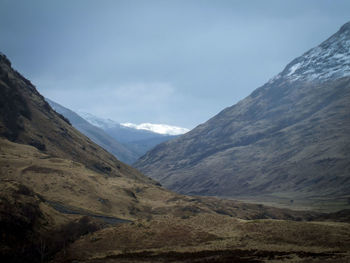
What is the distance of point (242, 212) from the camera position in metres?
157

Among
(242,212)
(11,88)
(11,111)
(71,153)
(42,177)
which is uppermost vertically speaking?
(11,88)

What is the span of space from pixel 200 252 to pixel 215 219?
65.4 feet

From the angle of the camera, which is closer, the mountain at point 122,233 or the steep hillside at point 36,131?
the mountain at point 122,233

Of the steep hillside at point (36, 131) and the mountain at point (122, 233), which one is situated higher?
the steep hillside at point (36, 131)

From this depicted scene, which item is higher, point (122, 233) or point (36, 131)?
point (36, 131)

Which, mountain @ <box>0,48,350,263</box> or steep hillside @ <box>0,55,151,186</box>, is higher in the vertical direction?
steep hillside @ <box>0,55,151,186</box>

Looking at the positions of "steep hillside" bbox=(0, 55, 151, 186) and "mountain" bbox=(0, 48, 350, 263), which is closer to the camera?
"mountain" bbox=(0, 48, 350, 263)

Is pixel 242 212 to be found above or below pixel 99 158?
below

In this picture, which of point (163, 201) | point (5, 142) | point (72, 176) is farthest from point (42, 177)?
point (163, 201)

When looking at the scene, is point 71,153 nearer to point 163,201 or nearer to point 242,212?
point 163,201

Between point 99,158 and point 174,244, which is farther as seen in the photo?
point 99,158

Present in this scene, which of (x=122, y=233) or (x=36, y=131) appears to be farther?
(x=36, y=131)

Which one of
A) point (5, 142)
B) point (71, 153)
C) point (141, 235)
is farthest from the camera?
point (71, 153)

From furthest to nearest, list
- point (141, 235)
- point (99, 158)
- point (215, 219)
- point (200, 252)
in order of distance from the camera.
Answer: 1. point (99, 158)
2. point (215, 219)
3. point (141, 235)
4. point (200, 252)
